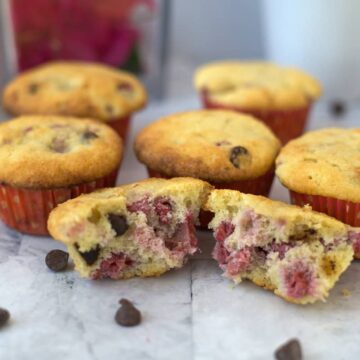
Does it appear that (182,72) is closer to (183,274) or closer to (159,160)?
(159,160)

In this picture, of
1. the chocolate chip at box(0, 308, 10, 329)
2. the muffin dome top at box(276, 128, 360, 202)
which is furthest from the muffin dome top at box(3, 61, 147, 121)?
the chocolate chip at box(0, 308, 10, 329)

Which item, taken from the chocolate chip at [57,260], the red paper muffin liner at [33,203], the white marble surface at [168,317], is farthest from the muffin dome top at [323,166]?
the chocolate chip at [57,260]

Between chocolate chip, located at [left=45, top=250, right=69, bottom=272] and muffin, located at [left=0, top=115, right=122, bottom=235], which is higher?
muffin, located at [left=0, top=115, right=122, bottom=235]

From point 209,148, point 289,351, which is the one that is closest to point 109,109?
point 209,148

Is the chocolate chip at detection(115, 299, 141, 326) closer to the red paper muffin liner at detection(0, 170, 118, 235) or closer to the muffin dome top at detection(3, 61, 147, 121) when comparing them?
the red paper muffin liner at detection(0, 170, 118, 235)

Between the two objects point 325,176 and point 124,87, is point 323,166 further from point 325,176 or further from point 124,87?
point 124,87

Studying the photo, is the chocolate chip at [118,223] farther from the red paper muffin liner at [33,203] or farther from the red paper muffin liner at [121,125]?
the red paper muffin liner at [121,125]
